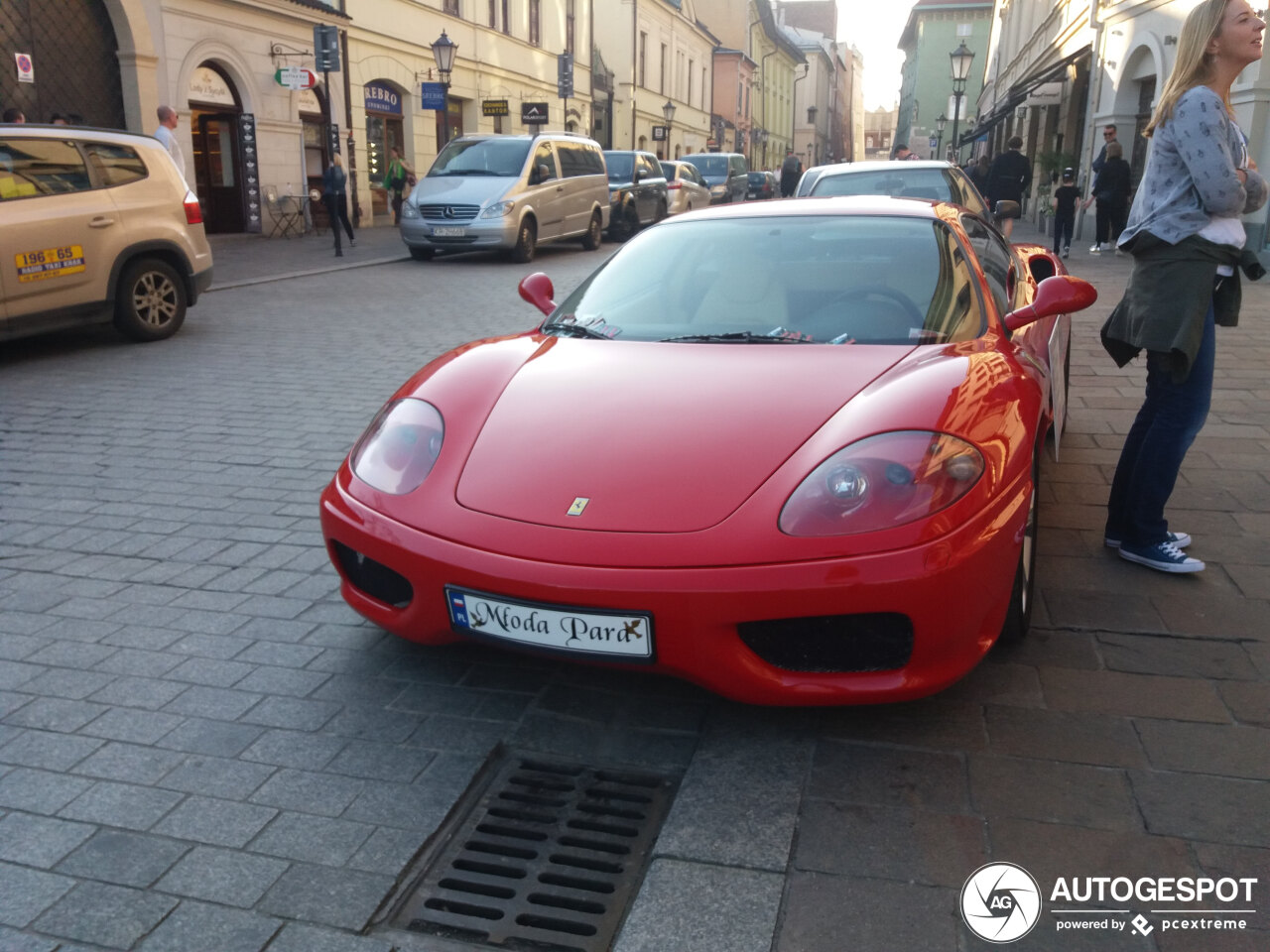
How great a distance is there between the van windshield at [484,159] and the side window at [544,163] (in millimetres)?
239

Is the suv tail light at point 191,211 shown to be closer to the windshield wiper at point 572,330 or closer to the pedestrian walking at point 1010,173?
the windshield wiper at point 572,330

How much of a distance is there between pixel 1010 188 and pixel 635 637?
670 inches

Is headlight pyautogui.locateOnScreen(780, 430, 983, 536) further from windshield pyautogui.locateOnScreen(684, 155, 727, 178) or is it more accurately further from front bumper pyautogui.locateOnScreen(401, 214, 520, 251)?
windshield pyautogui.locateOnScreen(684, 155, 727, 178)

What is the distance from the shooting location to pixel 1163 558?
3.87 metres

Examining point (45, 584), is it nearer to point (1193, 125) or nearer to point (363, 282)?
point (1193, 125)

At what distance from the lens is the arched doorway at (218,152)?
1973 cm

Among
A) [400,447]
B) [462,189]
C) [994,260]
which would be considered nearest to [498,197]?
[462,189]

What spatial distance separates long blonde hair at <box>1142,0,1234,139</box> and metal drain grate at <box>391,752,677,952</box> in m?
2.74

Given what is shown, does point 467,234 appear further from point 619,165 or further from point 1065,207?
point 1065,207

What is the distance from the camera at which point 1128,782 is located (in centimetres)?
253

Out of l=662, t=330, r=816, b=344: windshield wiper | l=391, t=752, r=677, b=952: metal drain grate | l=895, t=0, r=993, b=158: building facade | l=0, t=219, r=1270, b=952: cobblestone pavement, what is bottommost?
l=391, t=752, r=677, b=952: metal drain grate

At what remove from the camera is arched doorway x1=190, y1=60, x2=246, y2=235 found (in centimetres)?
1973

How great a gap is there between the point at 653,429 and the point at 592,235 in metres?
17.1

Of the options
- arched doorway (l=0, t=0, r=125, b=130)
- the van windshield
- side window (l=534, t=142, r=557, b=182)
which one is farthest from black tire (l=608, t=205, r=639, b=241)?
arched doorway (l=0, t=0, r=125, b=130)
